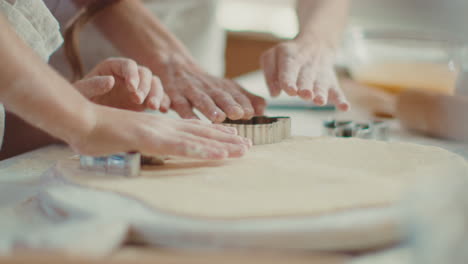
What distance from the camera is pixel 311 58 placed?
0.97 metres

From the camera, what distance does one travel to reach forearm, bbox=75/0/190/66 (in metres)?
1.11

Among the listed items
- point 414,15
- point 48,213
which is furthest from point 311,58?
point 414,15

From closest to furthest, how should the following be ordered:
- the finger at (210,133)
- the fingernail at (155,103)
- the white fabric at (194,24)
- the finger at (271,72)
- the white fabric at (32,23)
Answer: the finger at (210,133) < the white fabric at (32,23) < the fingernail at (155,103) < the finger at (271,72) < the white fabric at (194,24)

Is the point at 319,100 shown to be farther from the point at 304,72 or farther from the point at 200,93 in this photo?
the point at 200,93

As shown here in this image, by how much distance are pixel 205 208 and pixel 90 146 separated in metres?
0.17

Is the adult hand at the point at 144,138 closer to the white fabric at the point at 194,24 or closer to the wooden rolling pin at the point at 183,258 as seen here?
the wooden rolling pin at the point at 183,258

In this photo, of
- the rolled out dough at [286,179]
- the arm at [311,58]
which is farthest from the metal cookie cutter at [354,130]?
the rolled out dough at [286,179]

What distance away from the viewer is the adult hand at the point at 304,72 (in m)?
0.81

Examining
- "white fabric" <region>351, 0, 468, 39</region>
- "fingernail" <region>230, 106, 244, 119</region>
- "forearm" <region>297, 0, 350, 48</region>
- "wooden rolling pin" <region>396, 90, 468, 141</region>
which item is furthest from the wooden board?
"white fabric" <region>351, 0, 468, 39</region>

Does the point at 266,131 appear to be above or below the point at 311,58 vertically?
below

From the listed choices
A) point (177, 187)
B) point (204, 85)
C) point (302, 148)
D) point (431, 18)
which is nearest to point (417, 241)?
point (177, 187)

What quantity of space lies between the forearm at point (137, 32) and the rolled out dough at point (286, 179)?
1.69 feet

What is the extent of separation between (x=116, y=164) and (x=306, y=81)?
1.37 ft

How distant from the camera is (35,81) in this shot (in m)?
0.48
